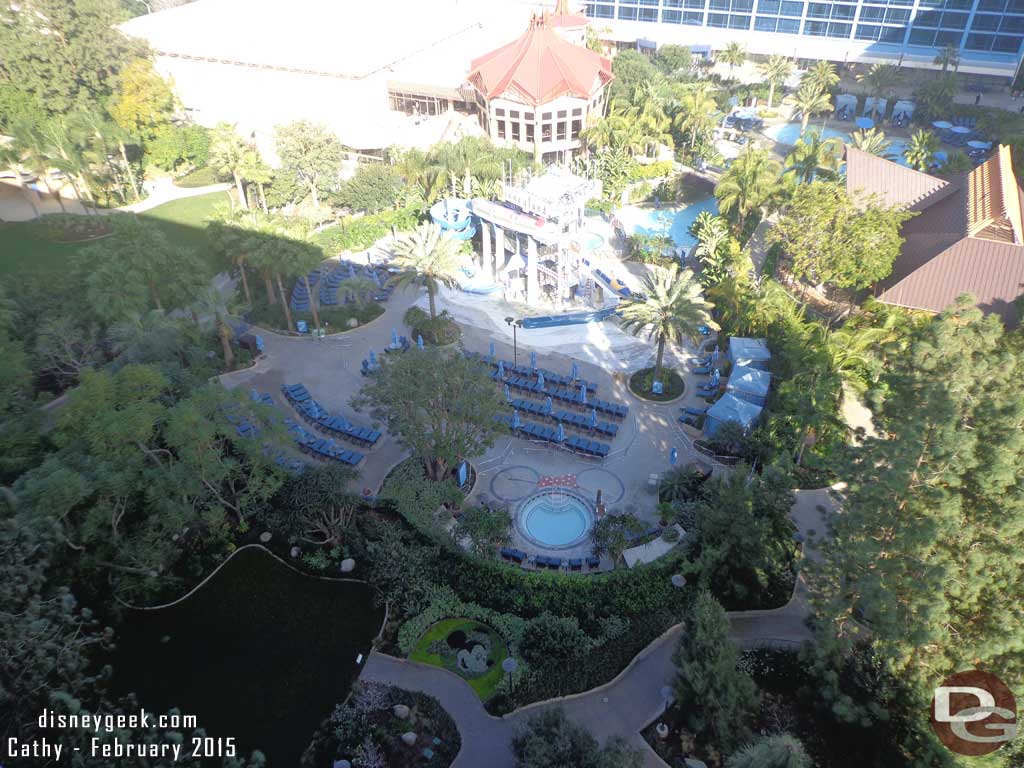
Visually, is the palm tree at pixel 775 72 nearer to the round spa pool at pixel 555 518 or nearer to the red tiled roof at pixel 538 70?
the red tiled roof at pixel 538 70

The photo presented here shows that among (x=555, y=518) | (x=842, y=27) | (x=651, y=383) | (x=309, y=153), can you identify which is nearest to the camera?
(x=555, y=518)

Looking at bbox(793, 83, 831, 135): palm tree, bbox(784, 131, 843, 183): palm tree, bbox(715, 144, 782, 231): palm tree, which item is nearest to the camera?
bbox(715, 144, 782, 231): palm tree

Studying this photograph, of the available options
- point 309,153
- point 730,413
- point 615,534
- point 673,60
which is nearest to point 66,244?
point 309,153

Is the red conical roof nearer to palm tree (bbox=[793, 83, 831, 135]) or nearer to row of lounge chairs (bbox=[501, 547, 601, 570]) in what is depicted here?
palm tree (bbox=[793, 83, 831, 135])

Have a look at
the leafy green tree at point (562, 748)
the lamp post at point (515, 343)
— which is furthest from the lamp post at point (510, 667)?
the lamp post at point (515, 343)

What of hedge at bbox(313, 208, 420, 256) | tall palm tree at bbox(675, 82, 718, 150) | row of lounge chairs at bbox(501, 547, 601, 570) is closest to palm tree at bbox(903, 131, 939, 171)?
tall palm tree at bbox(675, 82, 718, 150)

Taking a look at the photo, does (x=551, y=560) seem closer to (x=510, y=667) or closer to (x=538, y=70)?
(x=510, y=667)

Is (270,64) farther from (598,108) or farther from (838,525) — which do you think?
(838,525)
